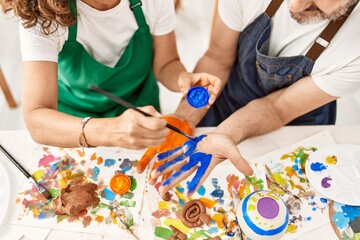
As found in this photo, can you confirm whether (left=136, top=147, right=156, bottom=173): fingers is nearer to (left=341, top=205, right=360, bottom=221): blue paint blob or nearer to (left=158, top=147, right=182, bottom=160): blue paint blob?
(left=158, top=147, right=182, bottom=160): blue paint blob

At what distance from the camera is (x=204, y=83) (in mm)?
1215

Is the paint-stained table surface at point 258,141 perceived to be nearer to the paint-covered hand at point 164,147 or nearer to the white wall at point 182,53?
the paint-covered hand at point 164,147

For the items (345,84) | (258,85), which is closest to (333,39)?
(345,84)

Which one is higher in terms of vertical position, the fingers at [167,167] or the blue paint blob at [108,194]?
the fingers at [167,167]

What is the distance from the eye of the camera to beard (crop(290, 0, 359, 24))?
1114 millimetres

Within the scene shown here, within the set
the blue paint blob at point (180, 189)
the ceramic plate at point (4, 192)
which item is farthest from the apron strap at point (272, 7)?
the ceramic plate at point (4, 192)

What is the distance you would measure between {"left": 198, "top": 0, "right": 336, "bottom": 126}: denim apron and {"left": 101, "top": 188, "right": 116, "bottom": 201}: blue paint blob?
617mm

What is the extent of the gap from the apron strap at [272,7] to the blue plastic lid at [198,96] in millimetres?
347

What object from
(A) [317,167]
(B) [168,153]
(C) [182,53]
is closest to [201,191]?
(B) [168,153]

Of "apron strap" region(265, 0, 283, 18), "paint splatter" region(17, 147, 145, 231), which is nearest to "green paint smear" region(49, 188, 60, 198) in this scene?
"paint splatter" region(17, 147, 145, 231)

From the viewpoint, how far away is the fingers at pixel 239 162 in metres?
1.08

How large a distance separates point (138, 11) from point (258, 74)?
51 centimetres

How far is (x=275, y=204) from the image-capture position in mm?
1021

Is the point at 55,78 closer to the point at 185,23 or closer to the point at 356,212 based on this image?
the point at 356,212
